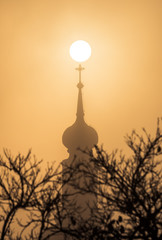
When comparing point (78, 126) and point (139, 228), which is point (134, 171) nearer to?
point (139, 228)

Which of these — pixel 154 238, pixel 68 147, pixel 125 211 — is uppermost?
pixel 68 147

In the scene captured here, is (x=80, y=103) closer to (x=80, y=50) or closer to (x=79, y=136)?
(x=79, y=136)

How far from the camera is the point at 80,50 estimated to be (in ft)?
78.8

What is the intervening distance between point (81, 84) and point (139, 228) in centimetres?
1904

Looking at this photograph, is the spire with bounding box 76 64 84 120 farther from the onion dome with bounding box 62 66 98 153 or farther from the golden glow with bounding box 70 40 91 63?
the golden glow with bounding box 70 40 91 63

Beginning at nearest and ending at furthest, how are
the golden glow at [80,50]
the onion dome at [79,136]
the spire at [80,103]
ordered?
the golden glow at [80,50], the onion dome at [79,136], the spire at [80,103]

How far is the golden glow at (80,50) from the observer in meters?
24.0

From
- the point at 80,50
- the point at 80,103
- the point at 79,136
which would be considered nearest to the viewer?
the point at 80,50

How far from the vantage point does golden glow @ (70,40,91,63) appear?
2397cm

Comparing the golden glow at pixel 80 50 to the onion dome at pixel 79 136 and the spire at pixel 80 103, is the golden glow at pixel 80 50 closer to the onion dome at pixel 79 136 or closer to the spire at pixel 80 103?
the spire at pixel 80 103

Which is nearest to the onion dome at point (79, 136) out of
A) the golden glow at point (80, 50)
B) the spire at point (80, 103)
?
the spire at point (80, 103)

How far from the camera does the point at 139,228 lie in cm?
1107

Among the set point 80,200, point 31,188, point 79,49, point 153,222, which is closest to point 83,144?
point 80,200

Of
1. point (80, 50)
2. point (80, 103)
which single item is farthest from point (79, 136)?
point (80, 50)
